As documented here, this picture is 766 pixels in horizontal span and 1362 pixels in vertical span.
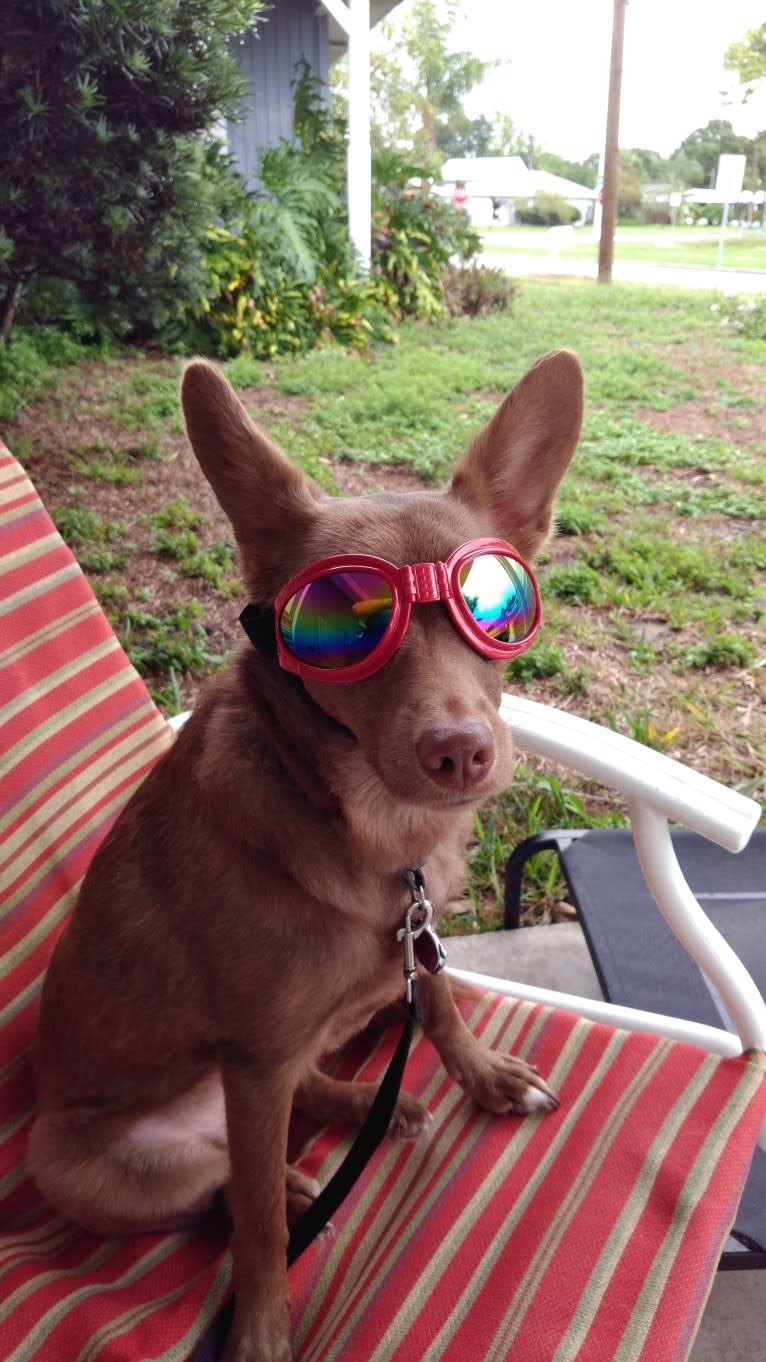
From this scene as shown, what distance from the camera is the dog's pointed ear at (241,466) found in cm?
121

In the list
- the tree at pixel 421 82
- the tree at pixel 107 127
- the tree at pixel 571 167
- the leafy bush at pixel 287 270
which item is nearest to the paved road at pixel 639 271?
the tree at pixel 421 82

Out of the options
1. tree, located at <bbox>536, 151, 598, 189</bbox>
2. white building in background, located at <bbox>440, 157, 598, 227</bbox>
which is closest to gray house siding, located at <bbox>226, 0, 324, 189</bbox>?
white building in background, located at <bbox>440, 157, 598, 227</bbox>

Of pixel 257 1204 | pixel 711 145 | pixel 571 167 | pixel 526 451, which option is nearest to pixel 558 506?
pixel 711 145

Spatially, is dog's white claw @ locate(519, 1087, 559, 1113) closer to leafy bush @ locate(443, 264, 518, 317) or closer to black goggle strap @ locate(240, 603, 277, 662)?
black goggle strap @ locate(240, 603, 277, 662)

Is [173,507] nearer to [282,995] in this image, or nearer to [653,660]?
[653,660]

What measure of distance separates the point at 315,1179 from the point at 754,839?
4.81 ft

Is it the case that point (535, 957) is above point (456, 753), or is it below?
below

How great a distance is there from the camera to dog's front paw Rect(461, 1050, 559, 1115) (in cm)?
159

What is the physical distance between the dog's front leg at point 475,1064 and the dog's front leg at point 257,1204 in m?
0.41

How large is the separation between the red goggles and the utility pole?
4.34m

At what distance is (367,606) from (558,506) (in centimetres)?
310

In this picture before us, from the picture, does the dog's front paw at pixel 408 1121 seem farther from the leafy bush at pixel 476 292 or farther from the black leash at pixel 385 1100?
the leafy bush at pixel 476 292

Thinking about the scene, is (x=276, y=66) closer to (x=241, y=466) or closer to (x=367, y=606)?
(x=241, y=466)

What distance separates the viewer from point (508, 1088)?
1596 mm
